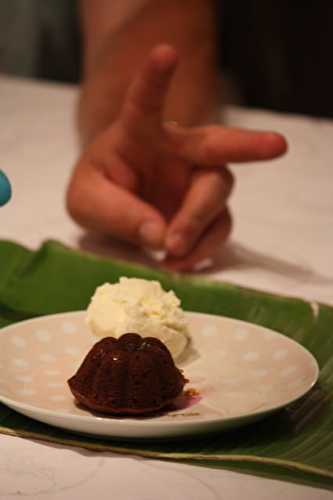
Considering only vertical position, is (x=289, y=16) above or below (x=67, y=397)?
below

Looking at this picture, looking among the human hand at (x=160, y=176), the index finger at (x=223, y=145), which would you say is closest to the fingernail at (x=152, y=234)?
the human hand at (x=160, y=176)

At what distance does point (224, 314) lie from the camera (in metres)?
1.03

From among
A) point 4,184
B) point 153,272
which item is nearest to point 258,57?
point 153,272

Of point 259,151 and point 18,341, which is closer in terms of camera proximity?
point 18,341

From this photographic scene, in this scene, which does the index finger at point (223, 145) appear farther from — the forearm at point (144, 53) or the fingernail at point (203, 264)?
the forearm at point (144, 53)

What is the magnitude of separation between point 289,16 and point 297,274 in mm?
1394

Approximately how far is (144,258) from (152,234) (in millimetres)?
99

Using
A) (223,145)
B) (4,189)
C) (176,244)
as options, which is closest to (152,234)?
(176,244)

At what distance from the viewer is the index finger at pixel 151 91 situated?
1.16 metres

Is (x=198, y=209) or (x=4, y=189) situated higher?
(x=4, y=189)

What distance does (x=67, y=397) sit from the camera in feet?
2.52

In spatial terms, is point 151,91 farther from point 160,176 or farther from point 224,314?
point 224,314

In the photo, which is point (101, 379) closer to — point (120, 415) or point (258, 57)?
point (120, 415)

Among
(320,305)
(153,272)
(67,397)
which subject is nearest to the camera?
(67,397)
